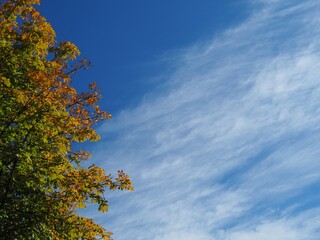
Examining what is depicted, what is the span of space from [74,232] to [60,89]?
6029mm

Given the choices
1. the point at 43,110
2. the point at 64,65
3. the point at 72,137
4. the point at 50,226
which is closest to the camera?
the point at 43,110

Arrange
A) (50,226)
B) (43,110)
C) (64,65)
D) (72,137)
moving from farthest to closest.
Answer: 1. (64,65)
2. (72,137)
3. (50,226)
4. (43,110)

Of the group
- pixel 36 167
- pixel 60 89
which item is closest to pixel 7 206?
pixel 36 167

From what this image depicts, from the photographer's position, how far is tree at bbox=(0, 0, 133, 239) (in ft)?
52.5

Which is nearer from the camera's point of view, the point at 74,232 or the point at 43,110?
the point at 43,110

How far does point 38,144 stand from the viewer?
1639 centimetres

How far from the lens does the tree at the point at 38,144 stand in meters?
16.0

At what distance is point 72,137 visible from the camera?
18.4 meters

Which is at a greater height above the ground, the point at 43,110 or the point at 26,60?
the point at 26,60

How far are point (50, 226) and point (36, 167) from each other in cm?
265

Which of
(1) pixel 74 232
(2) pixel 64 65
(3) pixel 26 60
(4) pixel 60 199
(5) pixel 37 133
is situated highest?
(2) pixel 64 65

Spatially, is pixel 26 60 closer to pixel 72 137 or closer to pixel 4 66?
pixel 4 66

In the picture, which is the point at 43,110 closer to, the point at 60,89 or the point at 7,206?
the point at 60,89

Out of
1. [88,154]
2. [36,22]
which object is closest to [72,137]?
[88,154]
